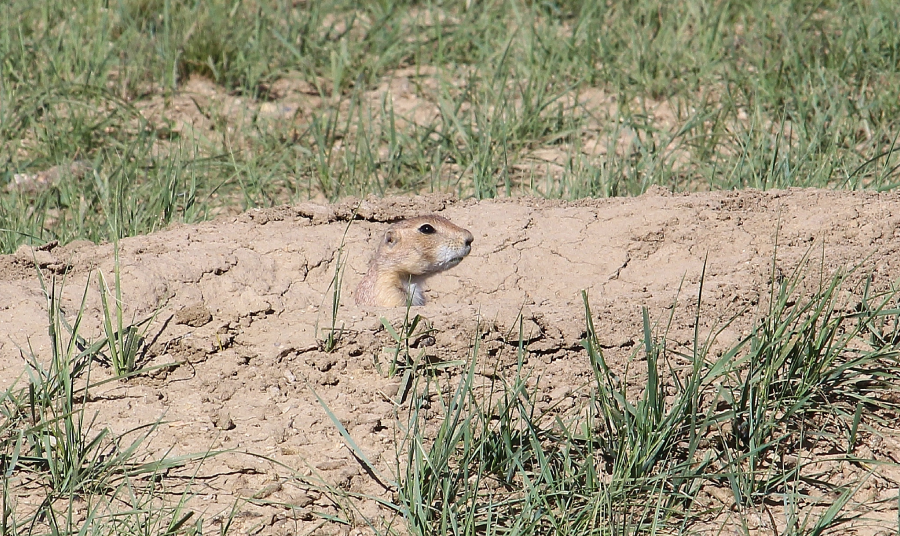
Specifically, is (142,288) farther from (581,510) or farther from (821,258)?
(821,258)

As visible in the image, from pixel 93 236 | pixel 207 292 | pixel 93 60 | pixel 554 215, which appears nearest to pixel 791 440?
pixel 554 215

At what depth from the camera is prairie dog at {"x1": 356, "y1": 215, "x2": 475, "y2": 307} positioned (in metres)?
4.27

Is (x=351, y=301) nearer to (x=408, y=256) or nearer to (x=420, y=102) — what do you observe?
(x=408, y=256)

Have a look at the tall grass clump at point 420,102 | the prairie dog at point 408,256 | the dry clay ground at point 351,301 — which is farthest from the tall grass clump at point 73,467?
the tall grass clump at point 420,102

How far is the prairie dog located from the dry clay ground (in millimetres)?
98

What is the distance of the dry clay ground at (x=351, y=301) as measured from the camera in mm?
3086

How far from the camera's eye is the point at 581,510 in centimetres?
283

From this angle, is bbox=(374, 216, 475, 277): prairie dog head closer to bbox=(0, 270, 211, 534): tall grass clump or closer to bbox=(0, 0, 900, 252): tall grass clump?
bbox=(0, 0, 900, 252): tall grass clump

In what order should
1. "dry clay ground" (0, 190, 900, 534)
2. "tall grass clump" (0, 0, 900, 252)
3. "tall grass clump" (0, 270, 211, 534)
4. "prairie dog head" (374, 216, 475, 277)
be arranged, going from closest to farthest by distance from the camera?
"tall grass clump" (0, 270, 211, 534)
"dry clay ground" (0, 190, 900, 534)
"prairie dog head" (374, 216, 475, 277)
"tall grass clump" (0, 0, 900, 252)

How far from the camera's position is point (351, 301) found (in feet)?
14.7

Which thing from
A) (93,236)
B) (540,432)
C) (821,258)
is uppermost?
(821,258)

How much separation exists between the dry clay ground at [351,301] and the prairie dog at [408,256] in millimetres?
98

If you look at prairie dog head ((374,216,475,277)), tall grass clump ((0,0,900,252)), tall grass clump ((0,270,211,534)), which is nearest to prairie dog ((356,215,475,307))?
prairie dog head ((374,216,475,277))

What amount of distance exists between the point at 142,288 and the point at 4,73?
2.90 m
